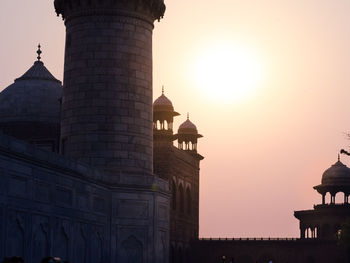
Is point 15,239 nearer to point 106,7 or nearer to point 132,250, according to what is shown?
point 132,250

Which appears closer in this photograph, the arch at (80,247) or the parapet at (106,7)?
the arch at (80,247)

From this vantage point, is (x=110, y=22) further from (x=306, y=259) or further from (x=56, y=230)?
(x=306, y=259)

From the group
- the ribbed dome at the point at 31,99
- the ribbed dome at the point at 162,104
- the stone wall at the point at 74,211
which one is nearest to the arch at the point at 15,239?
the stone wall at the point at 74,211

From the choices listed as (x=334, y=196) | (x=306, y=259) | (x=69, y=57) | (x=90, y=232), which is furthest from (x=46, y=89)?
(x=334, y=196)

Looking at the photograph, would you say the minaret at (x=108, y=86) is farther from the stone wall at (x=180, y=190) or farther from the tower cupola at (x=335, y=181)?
the tower cupola at (x=335, y=181)

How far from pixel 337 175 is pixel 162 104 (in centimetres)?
1943

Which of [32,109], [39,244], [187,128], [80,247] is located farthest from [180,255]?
[39,244]

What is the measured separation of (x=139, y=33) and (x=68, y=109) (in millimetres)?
5091

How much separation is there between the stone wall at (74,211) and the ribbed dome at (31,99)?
53.5 feet

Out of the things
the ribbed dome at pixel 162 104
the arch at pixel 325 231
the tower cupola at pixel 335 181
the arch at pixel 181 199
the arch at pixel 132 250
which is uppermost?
the ribbed dome at pixel 162 104

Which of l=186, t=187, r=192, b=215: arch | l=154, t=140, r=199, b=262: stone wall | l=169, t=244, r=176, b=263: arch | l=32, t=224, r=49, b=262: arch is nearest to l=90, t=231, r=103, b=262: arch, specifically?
l=32, t=224, r=49, b=262: arch

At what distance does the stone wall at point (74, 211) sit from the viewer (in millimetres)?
26859

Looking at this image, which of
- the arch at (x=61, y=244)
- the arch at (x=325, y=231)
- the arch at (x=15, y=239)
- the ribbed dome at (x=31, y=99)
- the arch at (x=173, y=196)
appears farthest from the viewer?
the arch at (x=325, y=231)

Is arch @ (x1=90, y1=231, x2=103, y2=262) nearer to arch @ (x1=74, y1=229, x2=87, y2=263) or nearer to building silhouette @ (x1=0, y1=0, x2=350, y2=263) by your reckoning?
building silhouette @ (x1=0, y1=0, x2=350, y2=263)
